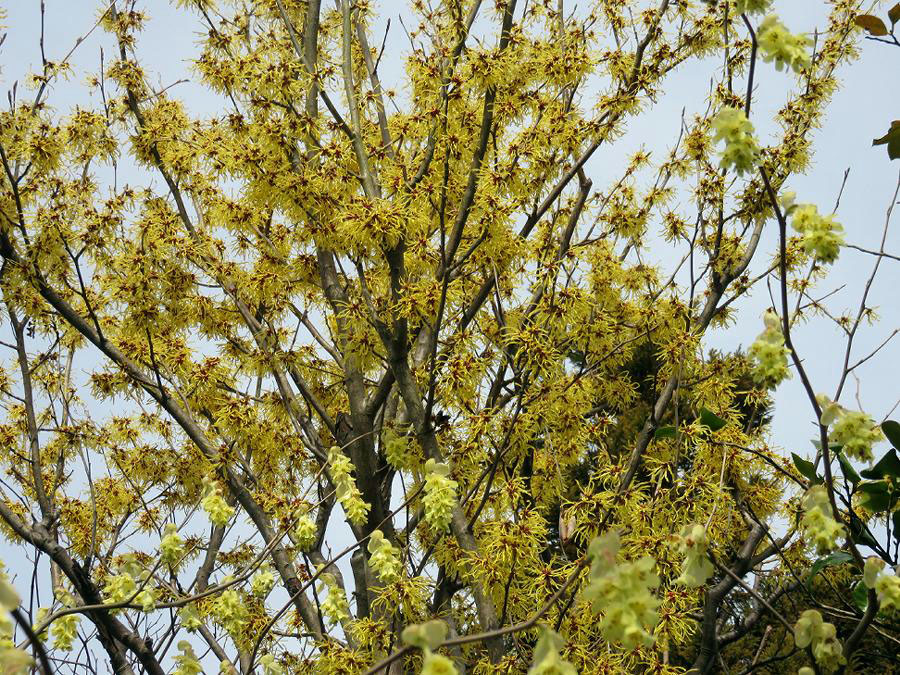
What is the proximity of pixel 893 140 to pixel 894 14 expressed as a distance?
441 mm

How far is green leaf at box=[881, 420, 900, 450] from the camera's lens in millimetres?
3537

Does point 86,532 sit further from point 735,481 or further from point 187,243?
point 735,481

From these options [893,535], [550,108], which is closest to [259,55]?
[550,108]

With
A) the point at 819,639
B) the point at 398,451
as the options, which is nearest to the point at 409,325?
the point at 398,451

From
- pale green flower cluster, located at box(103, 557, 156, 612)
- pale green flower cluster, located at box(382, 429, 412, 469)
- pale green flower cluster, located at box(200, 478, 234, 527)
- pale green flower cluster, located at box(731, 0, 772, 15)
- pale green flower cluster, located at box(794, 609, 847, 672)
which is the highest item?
pale green flower cluster, located at box(382, 429, 412, 469)

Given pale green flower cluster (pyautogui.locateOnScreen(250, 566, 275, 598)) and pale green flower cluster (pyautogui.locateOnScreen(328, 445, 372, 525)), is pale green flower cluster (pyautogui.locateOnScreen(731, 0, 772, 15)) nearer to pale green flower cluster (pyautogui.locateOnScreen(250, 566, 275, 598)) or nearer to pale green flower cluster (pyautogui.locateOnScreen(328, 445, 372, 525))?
pale green flower cluster (pyautogui.locateOnScreen(328, 445, 372, 525))

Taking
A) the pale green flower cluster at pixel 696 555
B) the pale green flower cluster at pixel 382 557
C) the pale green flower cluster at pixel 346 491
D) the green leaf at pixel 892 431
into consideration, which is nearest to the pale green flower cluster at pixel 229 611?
the pale green flower cluster at pixel 346 491

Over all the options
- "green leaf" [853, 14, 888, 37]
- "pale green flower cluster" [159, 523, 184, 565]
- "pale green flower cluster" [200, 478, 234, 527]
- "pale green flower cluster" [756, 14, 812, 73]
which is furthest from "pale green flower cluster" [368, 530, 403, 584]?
"green leaf" [853, 14, 888, 37]

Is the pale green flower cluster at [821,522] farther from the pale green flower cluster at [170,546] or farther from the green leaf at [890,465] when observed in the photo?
the pale green flower cluster at [170,546]

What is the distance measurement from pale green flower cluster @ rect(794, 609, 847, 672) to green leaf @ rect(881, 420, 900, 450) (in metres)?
1.04

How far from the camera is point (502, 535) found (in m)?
5.12

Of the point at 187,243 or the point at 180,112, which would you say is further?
the point at 180,112

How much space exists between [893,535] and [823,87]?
12.6 ft

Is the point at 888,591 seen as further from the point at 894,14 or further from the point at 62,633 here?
the point at 62,633
